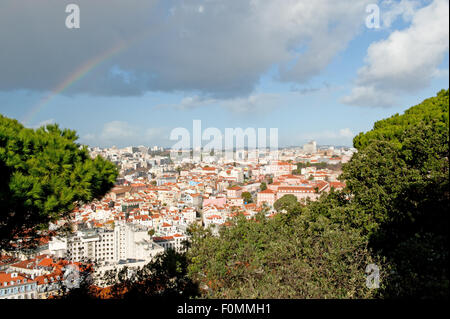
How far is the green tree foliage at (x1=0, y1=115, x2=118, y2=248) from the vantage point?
3129 mm

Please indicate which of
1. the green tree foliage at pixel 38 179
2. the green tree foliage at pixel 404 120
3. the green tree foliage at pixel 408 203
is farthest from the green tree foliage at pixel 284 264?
the green tree foliage at pixel 404 120

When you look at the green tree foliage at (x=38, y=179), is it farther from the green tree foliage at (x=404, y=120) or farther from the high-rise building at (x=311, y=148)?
the high-rise building at (x=311, y=148)

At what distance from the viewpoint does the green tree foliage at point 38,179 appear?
313cm

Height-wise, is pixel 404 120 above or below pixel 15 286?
above

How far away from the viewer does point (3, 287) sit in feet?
25.1

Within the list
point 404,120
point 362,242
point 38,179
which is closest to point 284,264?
point 362,242

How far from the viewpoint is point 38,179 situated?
131 inches

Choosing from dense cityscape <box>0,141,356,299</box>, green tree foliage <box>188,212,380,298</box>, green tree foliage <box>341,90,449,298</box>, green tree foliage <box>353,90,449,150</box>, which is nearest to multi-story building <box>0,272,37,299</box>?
dense cityscape <box>0,141,356,299</box>

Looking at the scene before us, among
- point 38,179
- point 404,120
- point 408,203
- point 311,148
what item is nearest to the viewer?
point 38,179

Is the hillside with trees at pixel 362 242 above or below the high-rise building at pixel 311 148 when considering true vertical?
below

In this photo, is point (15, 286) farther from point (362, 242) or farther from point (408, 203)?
point (408, 203)

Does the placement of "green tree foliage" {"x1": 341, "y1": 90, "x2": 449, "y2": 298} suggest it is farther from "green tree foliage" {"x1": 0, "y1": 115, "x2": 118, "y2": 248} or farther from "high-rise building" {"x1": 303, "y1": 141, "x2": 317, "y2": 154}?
"high-rise building" {"x1": 303, "y1": 141, "x2": 317, "y2": 154}

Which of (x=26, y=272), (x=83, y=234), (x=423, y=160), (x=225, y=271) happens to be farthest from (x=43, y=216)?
(x=83, y=234)
